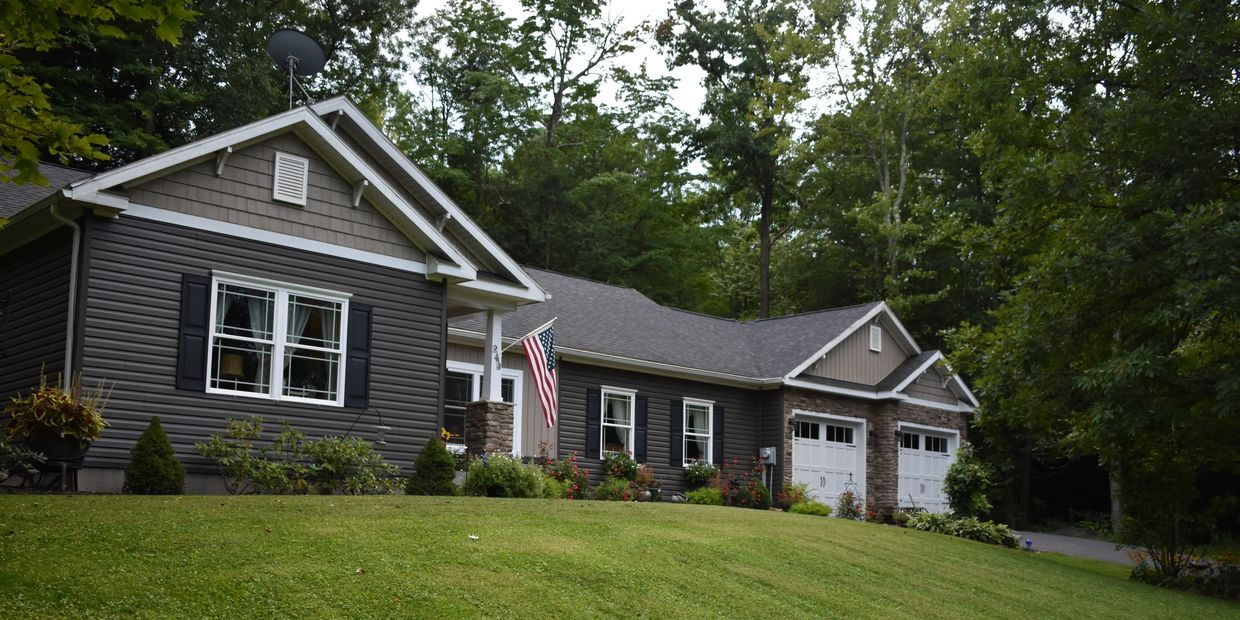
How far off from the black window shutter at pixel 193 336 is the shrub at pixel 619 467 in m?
9.27

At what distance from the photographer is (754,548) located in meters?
13.0

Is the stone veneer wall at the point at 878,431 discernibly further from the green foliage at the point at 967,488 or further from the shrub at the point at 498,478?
the shrub at the point at 498,478

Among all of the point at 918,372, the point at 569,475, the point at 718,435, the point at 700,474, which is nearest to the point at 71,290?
the point at 569,475

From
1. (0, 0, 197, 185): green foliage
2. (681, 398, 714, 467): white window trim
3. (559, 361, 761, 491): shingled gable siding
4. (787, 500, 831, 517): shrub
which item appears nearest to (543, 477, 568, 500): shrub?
(559, 361, 761, 491): shingled gable siding

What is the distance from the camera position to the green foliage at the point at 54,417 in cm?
1234

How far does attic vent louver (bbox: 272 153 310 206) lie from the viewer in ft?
49.3

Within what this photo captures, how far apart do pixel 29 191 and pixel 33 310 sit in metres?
4.21

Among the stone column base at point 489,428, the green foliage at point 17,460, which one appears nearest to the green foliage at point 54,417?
the green foliage at point 17,460

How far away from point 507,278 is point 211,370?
4847mm

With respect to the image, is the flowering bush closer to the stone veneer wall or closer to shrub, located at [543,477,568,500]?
shrub, located at [543,477,568,500]

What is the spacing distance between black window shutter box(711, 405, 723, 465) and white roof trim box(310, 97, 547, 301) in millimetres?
7673

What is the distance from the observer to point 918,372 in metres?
26.9

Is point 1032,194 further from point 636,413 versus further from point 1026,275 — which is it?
point 636,413

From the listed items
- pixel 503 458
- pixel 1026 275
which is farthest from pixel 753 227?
pixel 503 458
